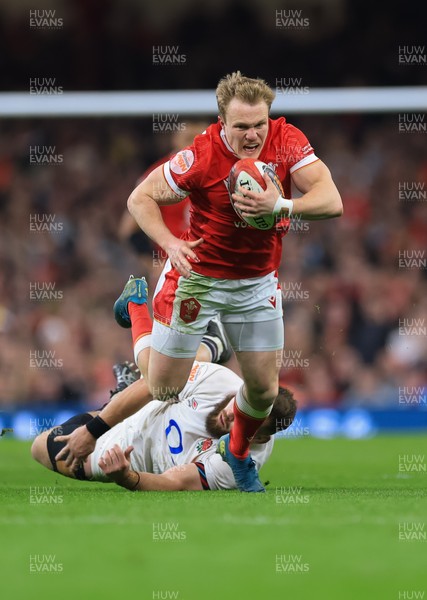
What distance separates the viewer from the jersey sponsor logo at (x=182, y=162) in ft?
20.9

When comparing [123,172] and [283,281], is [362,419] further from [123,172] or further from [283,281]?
[123,172]

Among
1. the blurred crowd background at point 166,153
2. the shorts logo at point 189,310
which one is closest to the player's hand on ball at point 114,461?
the shorts logo at point 189,310

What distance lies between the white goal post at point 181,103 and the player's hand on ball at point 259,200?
950cm

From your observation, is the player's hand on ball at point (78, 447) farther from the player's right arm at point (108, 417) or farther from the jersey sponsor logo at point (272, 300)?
the jersey sponsor logo at point (272, 300)

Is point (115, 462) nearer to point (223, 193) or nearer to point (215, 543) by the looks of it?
point (223, 193)

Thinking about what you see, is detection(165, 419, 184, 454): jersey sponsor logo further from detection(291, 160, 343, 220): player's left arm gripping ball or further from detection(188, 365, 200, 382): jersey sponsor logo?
detection(291, 160, 343, 220): player's left arm gripping ball

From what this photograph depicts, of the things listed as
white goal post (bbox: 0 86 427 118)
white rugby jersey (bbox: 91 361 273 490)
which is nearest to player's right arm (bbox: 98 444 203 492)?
white rugby jersey (bbox: 91 361 273 490)

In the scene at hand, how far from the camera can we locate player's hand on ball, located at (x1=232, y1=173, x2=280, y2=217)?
587cm

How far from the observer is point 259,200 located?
5.88 m

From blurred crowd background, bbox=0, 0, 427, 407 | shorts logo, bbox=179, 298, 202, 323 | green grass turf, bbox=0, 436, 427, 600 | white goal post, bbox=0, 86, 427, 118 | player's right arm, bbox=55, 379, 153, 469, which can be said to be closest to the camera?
green grass turf, bbox=0, 436, 427, 600

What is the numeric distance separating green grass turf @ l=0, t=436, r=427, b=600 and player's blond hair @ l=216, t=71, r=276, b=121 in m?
2.09

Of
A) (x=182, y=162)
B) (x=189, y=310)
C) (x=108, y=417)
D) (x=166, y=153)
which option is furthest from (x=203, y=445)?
(x=166, y=153)

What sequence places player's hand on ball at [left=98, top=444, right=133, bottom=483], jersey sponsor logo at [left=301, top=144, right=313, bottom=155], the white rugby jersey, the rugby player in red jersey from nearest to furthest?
the rugby player in red jersey → jersey sponsor logo at [left=301, top=144, right=313, bottom=155] → player's hand on ball at [left=98, top=444, right=133, bottom=483] → the white rugby jersey

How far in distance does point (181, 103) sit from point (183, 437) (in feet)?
29.3
